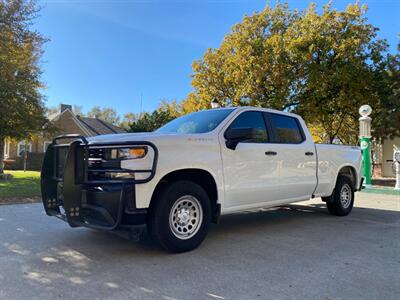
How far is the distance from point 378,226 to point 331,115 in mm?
17143

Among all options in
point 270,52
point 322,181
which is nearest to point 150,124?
point 270,52

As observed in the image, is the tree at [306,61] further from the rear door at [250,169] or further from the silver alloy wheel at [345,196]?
the rear door at [250,169]

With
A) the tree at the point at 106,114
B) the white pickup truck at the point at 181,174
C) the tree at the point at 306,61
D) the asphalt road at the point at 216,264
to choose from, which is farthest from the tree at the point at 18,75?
the tree at the point at 106,114

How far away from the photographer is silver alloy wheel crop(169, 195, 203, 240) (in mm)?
4699

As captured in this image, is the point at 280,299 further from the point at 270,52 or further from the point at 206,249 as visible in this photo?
the point at 270,52

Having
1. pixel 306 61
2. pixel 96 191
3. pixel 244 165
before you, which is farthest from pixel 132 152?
pixel 306 61

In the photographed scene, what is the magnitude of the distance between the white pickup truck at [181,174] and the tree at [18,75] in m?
11.9

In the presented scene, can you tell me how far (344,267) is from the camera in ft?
14.4

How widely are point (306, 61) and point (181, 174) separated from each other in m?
16.8

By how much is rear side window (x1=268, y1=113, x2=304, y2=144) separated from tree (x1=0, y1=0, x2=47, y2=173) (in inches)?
507

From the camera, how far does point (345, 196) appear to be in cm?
797

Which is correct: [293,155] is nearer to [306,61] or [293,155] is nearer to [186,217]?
[186,217]

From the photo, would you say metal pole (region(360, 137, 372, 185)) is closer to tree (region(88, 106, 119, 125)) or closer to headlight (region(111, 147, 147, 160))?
headlight (region(111, 147, 147, 160))

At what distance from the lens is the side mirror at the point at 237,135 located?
508 centimetres
